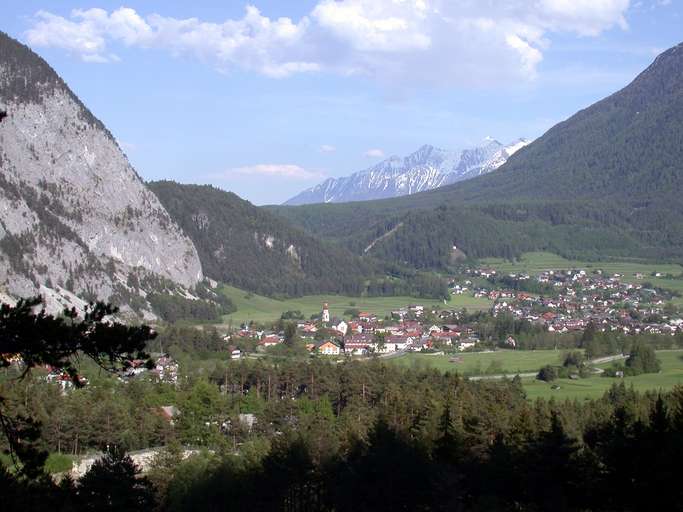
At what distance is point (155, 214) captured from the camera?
10931 centimetres

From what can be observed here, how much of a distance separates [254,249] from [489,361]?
76.1 meters

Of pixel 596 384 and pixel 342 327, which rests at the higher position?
pixel 342 327

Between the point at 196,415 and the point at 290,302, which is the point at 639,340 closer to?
the point at 196,415

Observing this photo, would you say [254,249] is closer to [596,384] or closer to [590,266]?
[590,266]

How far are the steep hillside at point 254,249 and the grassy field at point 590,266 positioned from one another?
22.3m

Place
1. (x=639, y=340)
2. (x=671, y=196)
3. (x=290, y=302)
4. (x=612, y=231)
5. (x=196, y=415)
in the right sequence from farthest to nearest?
(x=671, y=196) < (x=612, y=231) < (x=290, y=302) < (x=639, y=340) < (x=196, y=415)

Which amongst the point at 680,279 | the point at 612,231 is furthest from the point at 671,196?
the point at 680,279

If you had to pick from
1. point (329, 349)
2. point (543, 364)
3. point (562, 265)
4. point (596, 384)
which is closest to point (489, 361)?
point (543, 364)

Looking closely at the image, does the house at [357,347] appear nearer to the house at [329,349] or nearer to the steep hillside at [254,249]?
the house at [329,349]

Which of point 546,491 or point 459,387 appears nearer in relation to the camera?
point 546,491

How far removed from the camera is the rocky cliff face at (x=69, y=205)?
3241 inches

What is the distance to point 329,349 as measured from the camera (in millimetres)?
67250

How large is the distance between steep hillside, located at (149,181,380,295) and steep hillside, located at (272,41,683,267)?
21106mm

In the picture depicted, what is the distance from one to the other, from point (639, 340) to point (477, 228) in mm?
89923
